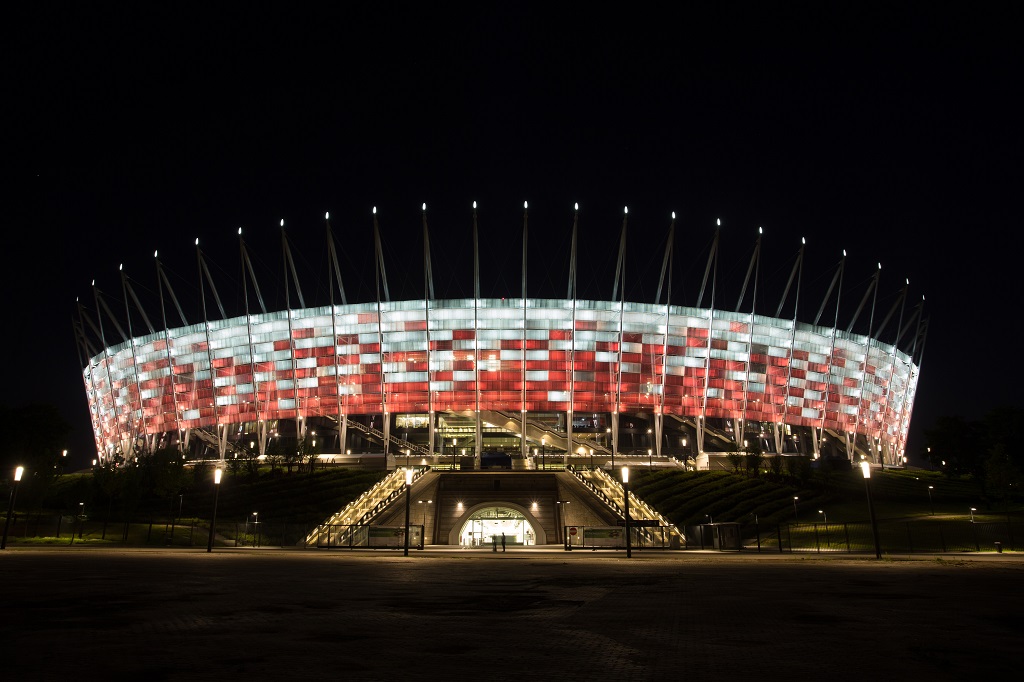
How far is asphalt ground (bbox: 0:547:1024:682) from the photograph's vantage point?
699 cm

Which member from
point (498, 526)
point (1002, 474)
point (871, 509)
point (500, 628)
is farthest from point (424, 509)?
point (1002, 474)

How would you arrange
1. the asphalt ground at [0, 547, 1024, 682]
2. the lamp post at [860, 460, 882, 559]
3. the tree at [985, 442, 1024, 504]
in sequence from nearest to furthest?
the asphalt ground at [0, 547, 1024, 682], the lamp post at [860, 460, 882, 559], the tree at [985, 442, 1024, 504]

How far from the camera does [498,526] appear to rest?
53.8m

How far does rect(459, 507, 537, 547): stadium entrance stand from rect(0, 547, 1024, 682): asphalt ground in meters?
36.3

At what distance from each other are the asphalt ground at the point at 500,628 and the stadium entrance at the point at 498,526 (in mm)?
36301

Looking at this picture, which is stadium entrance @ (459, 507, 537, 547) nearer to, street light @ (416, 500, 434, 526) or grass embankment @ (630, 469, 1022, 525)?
street light @ (416, 500, 434, 526)

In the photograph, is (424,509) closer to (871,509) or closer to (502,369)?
(871,509)

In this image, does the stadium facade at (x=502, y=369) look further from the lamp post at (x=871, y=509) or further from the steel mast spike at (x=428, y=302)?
the lamp post at (x=871, y=509)

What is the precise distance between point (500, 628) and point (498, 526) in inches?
1783

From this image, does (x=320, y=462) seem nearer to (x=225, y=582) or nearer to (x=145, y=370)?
(x=145, y=370)

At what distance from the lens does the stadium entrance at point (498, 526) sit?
2100 inches

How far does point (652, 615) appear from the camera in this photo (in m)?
11.3

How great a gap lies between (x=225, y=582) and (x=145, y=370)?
113m

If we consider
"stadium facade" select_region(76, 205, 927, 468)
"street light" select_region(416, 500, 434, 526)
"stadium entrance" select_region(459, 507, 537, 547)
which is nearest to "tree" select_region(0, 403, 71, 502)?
"stadium facade" select_region(76, 205, 927, 468)
